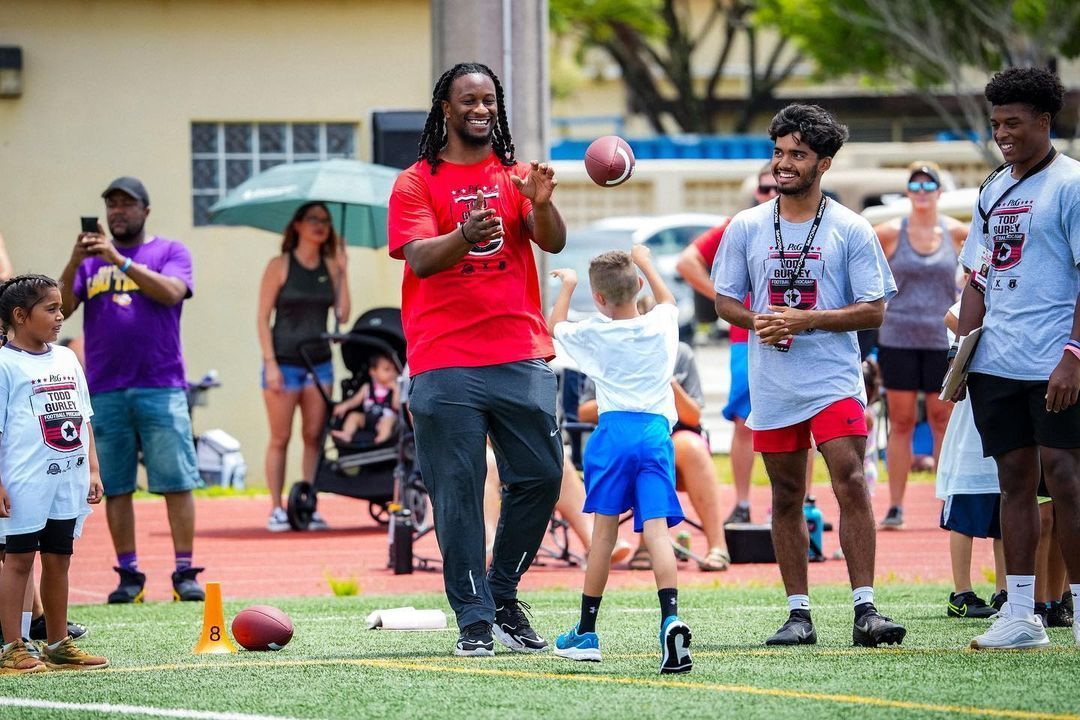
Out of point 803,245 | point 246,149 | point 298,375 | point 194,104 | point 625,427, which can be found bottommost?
point 298,375

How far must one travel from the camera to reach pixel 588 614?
273 inches

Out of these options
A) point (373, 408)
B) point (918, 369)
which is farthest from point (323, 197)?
point (918, 369)

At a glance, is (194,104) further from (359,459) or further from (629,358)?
(629,358)

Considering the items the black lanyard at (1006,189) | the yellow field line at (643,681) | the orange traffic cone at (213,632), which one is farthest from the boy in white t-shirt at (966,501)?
the orange traffic cone at (213,632)

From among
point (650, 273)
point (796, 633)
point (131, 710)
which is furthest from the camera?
point (650, 273)

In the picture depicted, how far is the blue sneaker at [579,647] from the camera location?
22.5ft

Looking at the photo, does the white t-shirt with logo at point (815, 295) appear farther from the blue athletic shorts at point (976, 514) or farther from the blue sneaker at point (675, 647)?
the blue athletic shorts at point (976, 514)

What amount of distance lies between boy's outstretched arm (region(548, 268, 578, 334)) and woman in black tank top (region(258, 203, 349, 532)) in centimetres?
561

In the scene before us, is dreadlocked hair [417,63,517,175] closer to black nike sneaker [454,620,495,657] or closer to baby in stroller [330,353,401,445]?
black nike sneaker [454,620,495,657]

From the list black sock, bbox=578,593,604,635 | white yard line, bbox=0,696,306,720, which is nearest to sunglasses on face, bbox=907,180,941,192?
black sock, bbox=578,593,604,635

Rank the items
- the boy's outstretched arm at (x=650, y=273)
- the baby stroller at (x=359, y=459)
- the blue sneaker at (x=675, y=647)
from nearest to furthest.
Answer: the blue sneaker at (x=675, y=647) < the boy's outstretched arm at (x=650, y=273) < the baby stroller at (x=359, y=459)

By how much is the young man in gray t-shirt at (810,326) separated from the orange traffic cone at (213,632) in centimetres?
221

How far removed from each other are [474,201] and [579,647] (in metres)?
1.79

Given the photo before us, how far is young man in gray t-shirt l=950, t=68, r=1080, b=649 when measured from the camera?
695 cm
